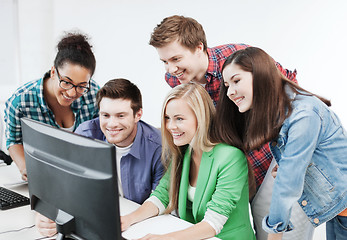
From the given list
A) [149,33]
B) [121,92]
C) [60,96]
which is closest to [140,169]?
[121,92]

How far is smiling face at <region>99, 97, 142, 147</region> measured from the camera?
1.83m

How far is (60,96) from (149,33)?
2.19m

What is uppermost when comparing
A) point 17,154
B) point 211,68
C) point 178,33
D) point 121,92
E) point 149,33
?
point 178,33

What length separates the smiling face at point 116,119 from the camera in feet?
5.99

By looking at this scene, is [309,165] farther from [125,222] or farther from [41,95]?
[41,95]

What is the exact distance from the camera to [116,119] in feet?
6.01

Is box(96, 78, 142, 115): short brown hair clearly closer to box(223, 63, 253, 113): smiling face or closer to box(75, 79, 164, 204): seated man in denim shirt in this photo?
box(75, 79, 164, 204): seated man in denim shirt

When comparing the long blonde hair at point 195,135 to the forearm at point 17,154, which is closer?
the long blonde hair at point 195,135

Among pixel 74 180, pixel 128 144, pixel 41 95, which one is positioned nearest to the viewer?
pixel 74 180

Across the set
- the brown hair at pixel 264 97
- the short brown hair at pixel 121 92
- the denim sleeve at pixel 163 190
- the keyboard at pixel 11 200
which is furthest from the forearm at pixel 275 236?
the keyboard at pixel 11 200

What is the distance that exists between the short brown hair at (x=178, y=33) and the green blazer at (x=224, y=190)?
478 mm

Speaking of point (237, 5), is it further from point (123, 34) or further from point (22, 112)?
point (22, 112)

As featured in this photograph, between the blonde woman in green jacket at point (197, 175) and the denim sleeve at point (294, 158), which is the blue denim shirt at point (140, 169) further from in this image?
the denim sleeve at point (294, 158)

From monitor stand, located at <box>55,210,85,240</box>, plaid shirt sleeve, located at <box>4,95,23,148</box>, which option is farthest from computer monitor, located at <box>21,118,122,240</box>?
plaid shirt sleeve, located at <box>4,95,23,148</box>
